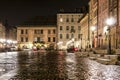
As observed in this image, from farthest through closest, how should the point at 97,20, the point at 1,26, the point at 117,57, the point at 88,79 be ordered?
the point at 1,26
the point at 97,20
the point at 117,57
the point at 88,79

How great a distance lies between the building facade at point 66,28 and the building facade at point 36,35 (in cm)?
913

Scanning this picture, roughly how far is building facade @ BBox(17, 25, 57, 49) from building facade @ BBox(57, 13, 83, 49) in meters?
9.13

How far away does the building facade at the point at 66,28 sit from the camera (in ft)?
412

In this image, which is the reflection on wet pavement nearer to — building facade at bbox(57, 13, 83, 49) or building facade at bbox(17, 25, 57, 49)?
building facade at bbox(57, 13, 83, 49)

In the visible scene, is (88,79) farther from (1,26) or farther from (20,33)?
(1,26)

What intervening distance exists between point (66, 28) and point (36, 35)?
16977 mm

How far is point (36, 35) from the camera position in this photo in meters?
138

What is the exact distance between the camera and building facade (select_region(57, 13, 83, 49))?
125688 mm

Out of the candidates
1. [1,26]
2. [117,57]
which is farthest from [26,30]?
[117,57]

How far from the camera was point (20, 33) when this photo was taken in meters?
137

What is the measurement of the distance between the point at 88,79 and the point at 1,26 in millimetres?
133345

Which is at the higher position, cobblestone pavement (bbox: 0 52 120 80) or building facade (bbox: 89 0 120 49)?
building facade (bbox: 89 0 120 49)

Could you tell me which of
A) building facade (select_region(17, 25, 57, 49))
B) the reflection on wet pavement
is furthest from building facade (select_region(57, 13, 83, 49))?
the reflection on wet pavement

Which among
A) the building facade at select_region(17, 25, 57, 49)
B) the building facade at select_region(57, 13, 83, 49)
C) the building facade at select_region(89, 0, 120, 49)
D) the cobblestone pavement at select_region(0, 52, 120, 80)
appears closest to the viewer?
the cobblestone pavement at select_region(0, 52, 120, 80)
